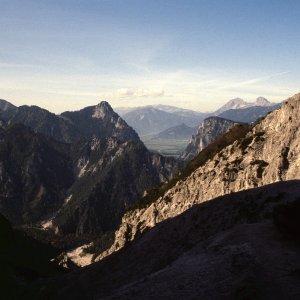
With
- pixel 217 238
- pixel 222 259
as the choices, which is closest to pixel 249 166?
pixel 217 238

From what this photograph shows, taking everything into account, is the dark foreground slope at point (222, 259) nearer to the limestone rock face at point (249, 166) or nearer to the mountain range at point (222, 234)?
the mountain range at point (222, 234)

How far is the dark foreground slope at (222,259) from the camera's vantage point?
37531mm

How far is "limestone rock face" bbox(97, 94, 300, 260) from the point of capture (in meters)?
95.4

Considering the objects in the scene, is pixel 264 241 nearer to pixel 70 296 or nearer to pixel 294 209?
pixel 294 209

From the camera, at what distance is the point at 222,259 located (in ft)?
142

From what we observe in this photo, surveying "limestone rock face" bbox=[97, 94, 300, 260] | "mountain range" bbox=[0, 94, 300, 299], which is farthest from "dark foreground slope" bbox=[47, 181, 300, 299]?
"limestone rock face" bbox=[97, 94, 300, 260]

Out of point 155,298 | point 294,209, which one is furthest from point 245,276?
point 294,209

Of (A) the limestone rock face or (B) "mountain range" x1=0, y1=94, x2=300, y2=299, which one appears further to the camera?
(A) the limestone rock face

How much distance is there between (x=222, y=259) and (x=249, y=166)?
61660 millimetres

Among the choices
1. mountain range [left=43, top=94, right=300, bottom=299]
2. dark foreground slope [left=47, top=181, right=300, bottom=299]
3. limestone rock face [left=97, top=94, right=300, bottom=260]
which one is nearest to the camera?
dark foreground slope [left=47, top=181, right=300, bottom=299]

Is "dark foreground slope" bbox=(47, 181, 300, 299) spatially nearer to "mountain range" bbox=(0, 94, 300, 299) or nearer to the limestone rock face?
"mountain range" bbox=(0, 94, 300, 299)

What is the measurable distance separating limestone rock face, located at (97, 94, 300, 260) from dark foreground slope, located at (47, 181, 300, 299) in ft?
46.6

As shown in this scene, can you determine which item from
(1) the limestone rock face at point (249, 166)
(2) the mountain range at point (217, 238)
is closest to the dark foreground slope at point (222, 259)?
(2) the mountain range at point (217, 238)

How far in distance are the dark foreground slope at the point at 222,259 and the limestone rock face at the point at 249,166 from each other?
14196mm
